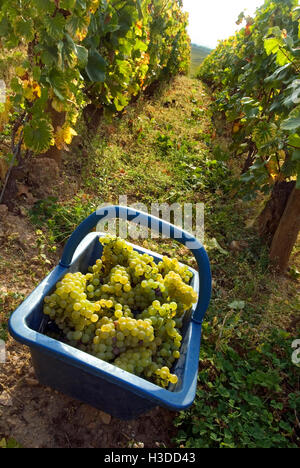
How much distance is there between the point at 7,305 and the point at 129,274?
79 cm

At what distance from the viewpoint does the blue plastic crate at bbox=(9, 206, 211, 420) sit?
113cm

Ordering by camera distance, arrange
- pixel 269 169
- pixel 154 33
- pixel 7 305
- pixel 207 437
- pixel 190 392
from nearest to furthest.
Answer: pixel 190 392
pixel 207 437
pixel 7 305
pixel 269 169
pixel 154 33

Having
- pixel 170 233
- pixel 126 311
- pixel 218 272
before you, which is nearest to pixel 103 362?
pixel 126 311

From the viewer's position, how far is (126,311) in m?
1.44

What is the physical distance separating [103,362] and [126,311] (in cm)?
31

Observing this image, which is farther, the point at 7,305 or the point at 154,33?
the point at 154,33

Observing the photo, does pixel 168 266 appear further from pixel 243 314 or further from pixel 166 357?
pixel 243 314

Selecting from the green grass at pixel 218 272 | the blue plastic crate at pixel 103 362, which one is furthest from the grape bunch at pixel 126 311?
the green grass at pixel 218 272

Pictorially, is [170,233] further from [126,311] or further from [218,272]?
[218,272]

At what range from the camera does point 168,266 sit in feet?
5.52

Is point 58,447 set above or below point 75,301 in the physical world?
below

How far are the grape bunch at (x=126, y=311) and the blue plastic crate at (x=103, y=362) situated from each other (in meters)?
0.05

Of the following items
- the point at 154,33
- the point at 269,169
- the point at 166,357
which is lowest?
the point at 166,357

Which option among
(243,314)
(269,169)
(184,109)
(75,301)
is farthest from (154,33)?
(75,301)
